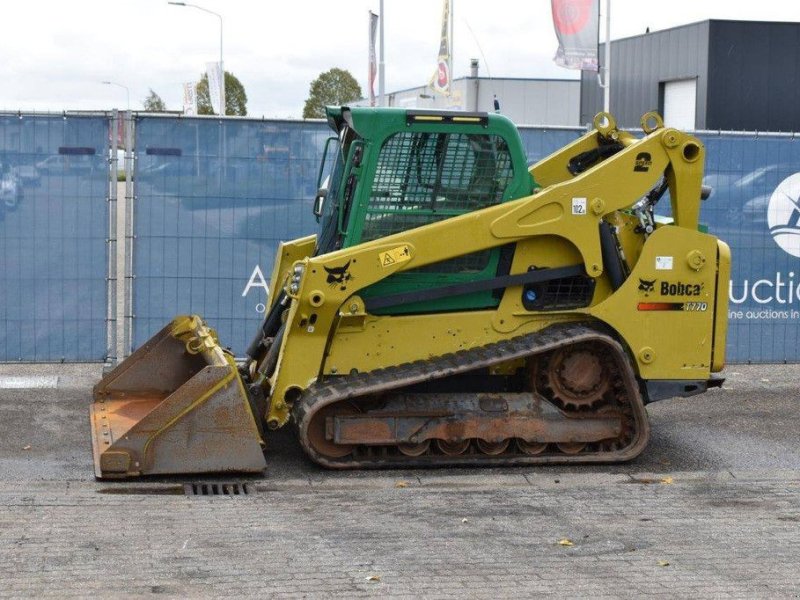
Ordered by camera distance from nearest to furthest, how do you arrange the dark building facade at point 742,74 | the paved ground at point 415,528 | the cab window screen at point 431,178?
1. the paved ground at point 415,528
2. the cab window screen at point 431,178
3. the dark building facade at point 742,74

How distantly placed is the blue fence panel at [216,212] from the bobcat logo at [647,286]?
4.54 metres

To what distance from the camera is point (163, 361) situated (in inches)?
412

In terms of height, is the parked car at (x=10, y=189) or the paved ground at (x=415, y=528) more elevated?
the parked car at (x=10, y=189)

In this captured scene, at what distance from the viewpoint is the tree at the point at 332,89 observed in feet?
215

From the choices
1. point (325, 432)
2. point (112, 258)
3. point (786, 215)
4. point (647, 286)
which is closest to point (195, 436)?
point (325, 432)

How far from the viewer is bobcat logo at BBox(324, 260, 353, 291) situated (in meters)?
8.89

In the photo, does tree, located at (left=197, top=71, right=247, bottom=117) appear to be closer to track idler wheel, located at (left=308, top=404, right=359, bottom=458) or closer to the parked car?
the parked car

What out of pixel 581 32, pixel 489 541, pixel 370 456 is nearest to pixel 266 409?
pixel 370 456

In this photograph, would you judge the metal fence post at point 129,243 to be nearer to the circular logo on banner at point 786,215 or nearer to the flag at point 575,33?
the circular logo on banner at point 786,215

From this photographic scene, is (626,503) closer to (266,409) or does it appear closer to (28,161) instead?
(266,409)

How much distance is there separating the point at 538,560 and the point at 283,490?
7.02 feet

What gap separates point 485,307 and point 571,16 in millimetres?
19027

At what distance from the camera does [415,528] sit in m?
7.57

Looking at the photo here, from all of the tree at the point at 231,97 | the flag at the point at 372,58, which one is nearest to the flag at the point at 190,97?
the flag at the point at 372,58
